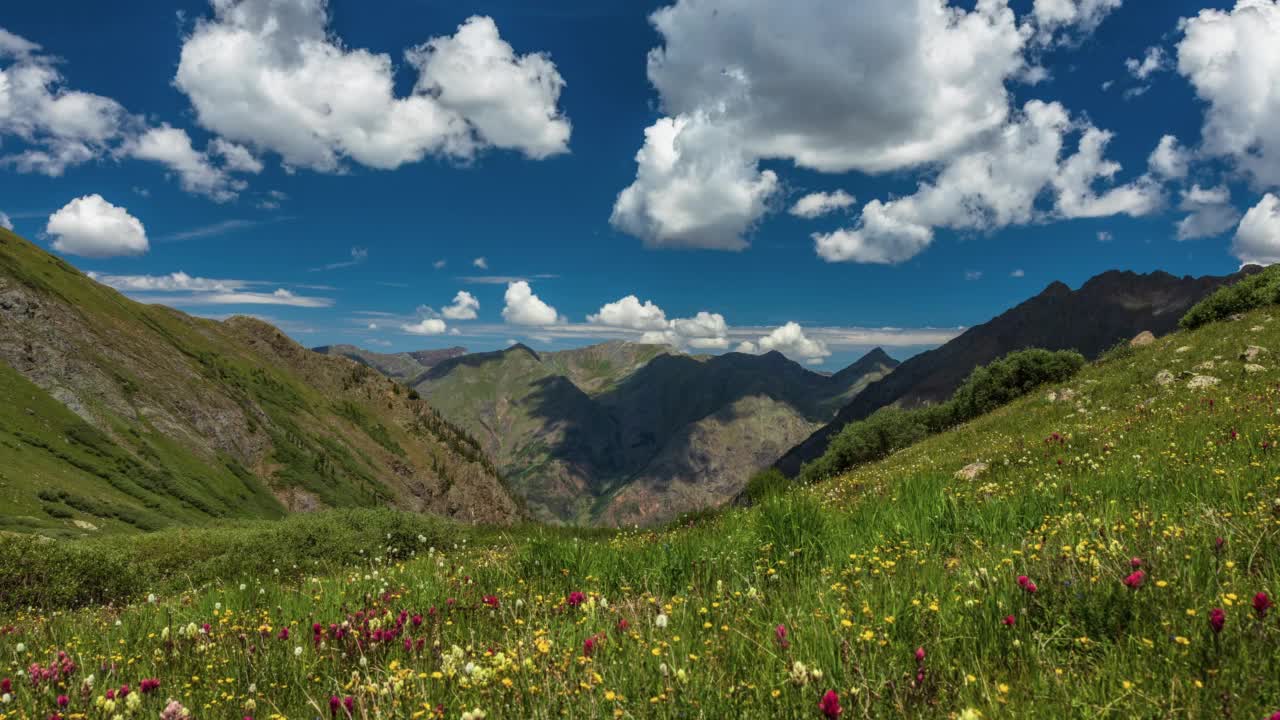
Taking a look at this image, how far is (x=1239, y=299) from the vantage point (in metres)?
30.5

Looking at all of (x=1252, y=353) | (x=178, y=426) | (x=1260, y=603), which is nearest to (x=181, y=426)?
(x=178, y=426)

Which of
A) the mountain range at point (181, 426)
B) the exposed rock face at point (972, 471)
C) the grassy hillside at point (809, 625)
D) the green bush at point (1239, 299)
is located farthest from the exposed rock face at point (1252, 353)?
the mountain range at point (181, 426)

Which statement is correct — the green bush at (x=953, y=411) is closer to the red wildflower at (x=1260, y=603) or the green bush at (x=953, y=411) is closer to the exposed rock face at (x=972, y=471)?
the exposed rock face at (x=972, y=471)

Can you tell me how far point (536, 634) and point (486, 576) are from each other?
3523mm

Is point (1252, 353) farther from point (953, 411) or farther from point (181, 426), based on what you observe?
point (181, 426)

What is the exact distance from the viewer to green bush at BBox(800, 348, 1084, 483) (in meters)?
39.4

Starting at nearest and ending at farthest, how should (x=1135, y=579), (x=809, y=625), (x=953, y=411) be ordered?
1. (x=1135, y=579)
2. (x=809, y=625)
3. (x=953, y=411)

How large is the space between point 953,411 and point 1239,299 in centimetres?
2267

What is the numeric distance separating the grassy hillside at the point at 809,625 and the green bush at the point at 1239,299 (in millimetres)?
29472

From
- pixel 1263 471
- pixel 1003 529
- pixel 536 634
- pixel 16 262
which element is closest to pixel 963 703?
pixel 536 634

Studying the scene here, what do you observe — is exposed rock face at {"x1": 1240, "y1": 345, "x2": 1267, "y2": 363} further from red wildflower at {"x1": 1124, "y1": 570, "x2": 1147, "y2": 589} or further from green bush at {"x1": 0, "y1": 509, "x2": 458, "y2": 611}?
green bush at {"x1": 0, "y1": 509, "x2": 458, "y2": 611}

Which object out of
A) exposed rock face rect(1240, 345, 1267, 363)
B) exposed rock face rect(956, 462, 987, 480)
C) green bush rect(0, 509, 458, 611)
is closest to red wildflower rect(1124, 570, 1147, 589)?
green bush rect(0, 509, 458, 611)

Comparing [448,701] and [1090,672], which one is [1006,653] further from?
[448,701]

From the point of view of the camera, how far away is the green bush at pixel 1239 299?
29078 millimetres
